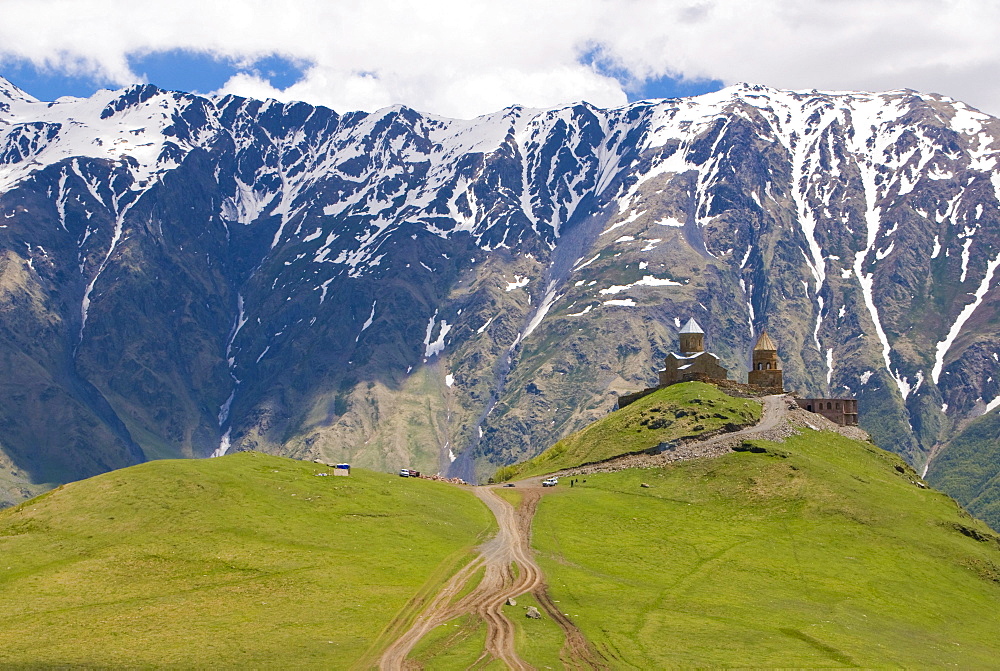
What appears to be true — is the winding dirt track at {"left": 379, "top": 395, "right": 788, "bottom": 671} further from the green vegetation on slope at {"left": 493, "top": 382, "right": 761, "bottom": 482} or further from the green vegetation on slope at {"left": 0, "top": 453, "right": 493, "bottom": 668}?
the green vegetation on slope at {"left": 493, "top": 382, "right": 761, "bottom": 482}

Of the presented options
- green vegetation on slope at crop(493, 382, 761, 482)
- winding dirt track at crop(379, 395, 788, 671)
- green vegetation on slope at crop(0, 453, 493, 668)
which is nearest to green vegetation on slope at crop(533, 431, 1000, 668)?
winding dirt track at crop(379, 395, 788, 671)

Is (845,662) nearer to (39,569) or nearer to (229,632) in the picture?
(229,632)

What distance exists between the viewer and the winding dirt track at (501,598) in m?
73.0

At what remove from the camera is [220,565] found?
287ft

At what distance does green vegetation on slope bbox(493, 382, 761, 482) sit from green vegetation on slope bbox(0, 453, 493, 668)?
3670 cm

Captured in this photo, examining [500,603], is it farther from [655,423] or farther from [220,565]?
[655,423]

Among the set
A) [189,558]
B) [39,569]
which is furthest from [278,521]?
[39,569]

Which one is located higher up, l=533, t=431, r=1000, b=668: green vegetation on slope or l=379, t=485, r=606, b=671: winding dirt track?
l=379, t=485, r=606, b=671: winding dirt track

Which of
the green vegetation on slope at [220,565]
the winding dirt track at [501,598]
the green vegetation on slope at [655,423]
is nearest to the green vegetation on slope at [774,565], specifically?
the winding dirt track at [501,598]

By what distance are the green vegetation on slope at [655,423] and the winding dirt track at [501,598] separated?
23.8 m

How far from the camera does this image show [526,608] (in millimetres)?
82938

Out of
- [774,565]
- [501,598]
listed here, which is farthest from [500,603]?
[774,565]

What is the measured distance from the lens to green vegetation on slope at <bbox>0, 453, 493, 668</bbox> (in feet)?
236

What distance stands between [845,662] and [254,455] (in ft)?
232
